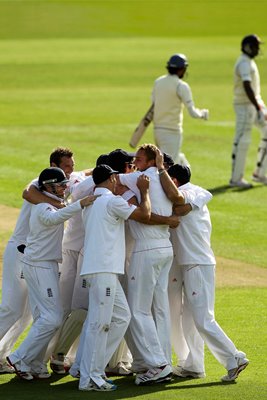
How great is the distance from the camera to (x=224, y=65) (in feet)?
144

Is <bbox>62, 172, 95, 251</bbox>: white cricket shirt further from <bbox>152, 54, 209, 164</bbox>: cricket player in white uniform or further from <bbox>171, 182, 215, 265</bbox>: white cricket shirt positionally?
<bbox>152, 54, 209, 164</bbox>: cricket player in white uniform

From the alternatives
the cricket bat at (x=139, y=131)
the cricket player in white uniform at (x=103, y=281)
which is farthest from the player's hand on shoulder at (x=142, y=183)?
the cricket bat at (x=139, y=131)

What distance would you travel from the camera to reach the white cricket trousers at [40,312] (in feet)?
37.2

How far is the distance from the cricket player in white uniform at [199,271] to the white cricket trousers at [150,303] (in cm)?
26

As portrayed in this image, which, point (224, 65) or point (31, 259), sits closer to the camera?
point (31, 259)

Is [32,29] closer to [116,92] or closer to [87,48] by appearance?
[87,48]

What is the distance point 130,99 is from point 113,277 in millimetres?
23453

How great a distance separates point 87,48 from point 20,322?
38508mm

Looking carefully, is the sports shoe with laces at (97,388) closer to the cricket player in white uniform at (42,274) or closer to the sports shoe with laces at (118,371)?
the cricket player in white uniform at (42,274)

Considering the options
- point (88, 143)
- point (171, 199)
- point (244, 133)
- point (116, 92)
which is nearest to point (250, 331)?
point (171, 199)

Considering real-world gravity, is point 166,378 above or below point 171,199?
below

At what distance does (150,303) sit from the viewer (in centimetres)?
1146

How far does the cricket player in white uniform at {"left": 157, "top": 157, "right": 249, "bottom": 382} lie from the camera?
11.5m

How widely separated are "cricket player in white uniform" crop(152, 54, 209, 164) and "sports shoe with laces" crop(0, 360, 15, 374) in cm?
902
